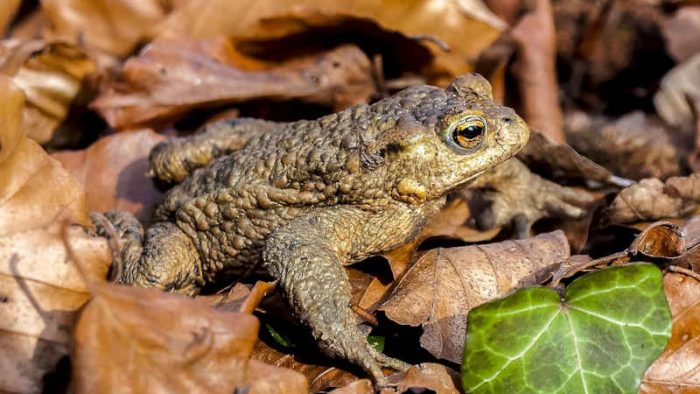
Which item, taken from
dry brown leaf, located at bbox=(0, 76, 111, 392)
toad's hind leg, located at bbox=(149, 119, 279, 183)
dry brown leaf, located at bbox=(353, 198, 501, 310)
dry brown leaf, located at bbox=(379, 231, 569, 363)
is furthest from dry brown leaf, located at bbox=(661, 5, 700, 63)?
dry brown leaf, located at bbox=(0, 76, 111, 392)

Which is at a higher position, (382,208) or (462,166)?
(462,166)

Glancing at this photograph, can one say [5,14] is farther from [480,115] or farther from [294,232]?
[480,115]

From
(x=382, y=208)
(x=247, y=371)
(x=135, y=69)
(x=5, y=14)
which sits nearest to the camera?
(x=247, y=371)

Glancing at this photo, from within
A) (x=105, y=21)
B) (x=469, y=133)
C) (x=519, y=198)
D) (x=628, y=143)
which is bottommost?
(x=628, y=143)

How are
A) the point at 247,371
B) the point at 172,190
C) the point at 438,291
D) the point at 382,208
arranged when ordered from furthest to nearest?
1. the point at 172,190
2. the point at 382,208
3. the point at 438,291
4. the point at 247,371

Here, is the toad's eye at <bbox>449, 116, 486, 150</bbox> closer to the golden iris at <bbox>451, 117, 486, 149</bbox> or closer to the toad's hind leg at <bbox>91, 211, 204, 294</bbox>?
the golden iris at <bbox>451, 117, 486, 149</bbox>

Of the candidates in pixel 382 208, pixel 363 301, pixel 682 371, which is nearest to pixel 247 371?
pixel 363 301

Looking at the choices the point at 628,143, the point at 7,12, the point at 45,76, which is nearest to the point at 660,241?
the point at 628,143

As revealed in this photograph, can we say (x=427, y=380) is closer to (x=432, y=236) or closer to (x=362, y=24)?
(x=432, y=236)
